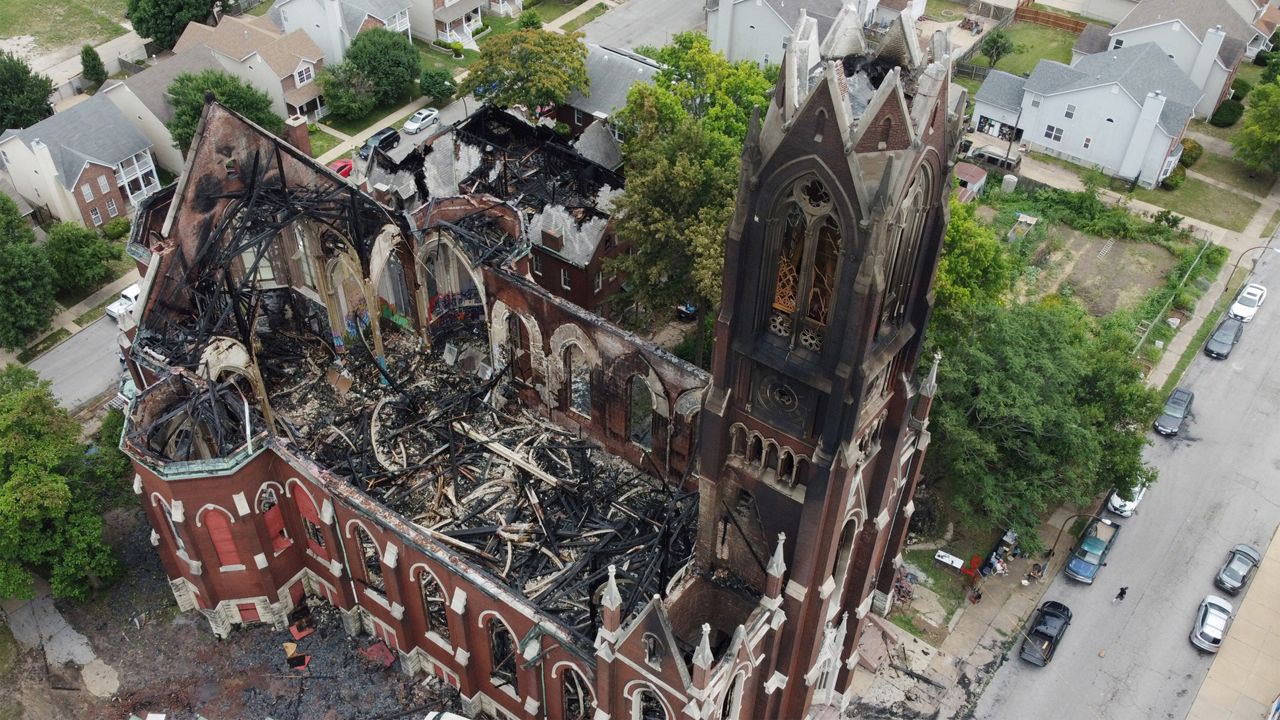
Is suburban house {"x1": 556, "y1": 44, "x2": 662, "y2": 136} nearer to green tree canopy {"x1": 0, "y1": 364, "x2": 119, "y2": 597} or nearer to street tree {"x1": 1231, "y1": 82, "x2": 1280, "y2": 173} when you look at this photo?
green tree canopy {"x1": 0, "y1": 364, "x2": 119, "y2": 597}

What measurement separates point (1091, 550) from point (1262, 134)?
43.1 metres

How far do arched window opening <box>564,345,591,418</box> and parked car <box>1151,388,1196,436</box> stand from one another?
114 feet

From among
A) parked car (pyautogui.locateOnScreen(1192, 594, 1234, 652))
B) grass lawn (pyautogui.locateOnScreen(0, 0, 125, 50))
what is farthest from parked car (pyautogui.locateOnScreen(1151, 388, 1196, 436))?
grass lawn (pyautogui.locateOnScreen(0, 0, 125, 50))

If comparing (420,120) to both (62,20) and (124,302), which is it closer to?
(124,302)

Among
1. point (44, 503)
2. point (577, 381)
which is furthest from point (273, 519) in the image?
point (577, 381)

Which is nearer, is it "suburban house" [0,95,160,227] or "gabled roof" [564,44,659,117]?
"suburban house" [0,95,160,227]

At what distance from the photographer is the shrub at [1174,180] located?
8425 cm

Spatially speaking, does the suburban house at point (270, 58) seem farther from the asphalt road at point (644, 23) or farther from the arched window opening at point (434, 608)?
the arched window opening at point (434, 608)

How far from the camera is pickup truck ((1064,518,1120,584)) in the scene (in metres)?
55.3

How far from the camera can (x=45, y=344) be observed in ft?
226

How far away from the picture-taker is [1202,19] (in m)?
90.4

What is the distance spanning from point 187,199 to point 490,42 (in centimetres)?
3202

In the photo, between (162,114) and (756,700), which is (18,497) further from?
(162,114)

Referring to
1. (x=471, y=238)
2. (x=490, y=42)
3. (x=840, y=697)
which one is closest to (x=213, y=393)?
(x=471, y=238)
